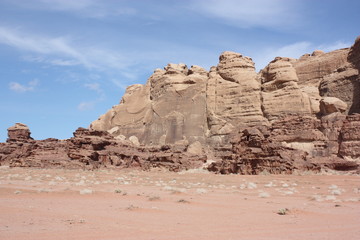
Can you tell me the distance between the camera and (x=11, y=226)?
6.32 metres

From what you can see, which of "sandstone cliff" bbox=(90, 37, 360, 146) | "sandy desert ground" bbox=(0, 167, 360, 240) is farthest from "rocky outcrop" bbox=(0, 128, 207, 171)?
"sandy desert ground" bbox=(0, 167, 360, 240)

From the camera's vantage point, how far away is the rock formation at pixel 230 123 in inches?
1296

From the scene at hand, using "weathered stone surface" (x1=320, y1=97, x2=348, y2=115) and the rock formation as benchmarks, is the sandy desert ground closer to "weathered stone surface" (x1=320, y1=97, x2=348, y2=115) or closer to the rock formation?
the rock formation

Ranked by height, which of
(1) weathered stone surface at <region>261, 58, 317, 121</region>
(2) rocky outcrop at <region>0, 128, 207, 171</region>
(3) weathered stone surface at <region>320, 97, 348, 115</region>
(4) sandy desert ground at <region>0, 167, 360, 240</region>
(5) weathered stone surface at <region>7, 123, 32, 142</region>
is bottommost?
(4) sandy desert ground at <region>0, 167, 360, 240</region>

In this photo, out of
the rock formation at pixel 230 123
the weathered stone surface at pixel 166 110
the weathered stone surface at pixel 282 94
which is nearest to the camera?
the rock formation at pixel 230 123

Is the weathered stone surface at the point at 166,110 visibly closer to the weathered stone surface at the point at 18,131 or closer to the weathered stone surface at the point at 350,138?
the weathered stone surface at the point at 18,131

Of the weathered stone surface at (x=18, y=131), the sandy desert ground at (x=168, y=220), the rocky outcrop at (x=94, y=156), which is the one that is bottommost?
the sandy desert ground at (x=168, y=220)

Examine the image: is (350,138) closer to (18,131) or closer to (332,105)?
(332,105)

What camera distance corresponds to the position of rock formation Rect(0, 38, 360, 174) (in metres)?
32.9

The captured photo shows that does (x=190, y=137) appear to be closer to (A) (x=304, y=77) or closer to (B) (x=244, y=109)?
(B) (x=244, y=109)

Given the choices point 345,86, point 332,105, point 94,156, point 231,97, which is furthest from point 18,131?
point 345,86

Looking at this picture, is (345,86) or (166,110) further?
(166,110)

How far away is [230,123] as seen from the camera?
2221 inches

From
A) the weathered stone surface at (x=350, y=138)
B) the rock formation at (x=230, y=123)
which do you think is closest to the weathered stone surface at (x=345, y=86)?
the rock formation at (x=230, y=123)
